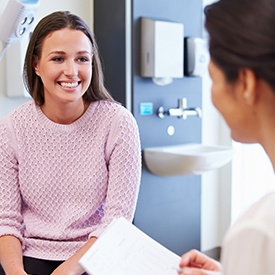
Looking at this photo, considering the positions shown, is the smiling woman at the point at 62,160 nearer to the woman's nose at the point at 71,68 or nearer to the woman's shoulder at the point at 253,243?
the woman's nose at the point at 71,68

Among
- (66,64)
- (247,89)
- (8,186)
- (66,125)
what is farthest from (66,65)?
(247,89)

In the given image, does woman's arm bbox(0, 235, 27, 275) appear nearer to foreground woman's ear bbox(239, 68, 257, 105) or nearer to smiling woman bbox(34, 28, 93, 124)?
smiling woman bbox(34, 28, 93, 124)

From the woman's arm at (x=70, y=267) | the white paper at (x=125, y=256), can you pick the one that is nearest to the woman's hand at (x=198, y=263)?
the white paper at (x=125, y=256)

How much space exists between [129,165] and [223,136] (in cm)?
162

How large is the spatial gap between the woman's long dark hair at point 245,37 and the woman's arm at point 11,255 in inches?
37.5

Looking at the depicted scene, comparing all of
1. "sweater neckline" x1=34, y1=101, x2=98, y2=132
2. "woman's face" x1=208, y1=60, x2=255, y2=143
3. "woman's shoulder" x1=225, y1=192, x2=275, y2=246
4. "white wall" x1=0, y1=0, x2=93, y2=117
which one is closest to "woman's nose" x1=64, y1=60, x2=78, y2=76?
"sweater neckline" x1=34, y1=101, x2=98, y2=132

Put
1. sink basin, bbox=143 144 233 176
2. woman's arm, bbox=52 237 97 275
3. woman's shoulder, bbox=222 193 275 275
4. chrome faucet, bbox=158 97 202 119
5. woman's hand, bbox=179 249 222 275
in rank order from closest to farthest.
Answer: woman's shoulder, bbox=222 193 275 275 < woman's hand, bbox=179 249 222 275 < woman's arm, bbox=52 237 97 275 < sink basin, bbox=143 144 233 176 < chrome faucet, bbox=158 97 202 119

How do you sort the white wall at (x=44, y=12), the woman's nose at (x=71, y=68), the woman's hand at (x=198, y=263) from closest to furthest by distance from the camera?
the woman's hand at (x=198, y=263), the woman's nose at (x=71, y=68), the white wall at (x=44, y=12)

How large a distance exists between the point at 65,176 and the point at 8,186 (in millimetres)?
178

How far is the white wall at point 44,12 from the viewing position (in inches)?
83.0

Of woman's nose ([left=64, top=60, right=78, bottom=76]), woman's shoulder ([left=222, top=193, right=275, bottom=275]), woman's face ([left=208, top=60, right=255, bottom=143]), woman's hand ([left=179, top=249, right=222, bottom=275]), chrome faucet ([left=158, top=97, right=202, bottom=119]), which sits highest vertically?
woman's nose ([left=64, top=60, right=78, bottom=76])

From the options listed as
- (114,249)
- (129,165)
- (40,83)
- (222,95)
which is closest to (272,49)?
(222,95)

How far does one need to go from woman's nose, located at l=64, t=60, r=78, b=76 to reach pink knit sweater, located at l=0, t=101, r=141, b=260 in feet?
0.46

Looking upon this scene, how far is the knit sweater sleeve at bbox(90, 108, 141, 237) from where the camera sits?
1.49 metres
